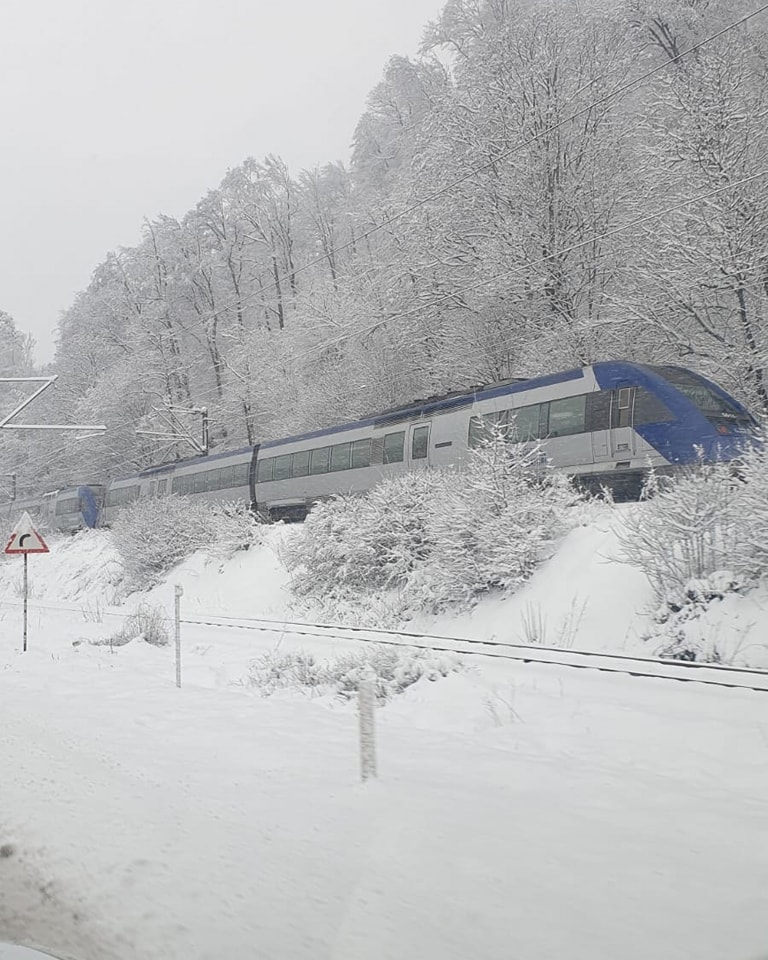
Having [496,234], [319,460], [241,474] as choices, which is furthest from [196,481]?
[496,234]

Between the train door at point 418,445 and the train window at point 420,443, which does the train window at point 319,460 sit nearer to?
the train door at point 418,445

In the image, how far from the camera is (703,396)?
48.8 feet

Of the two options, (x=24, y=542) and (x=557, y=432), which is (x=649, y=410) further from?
(x=24, y=542)

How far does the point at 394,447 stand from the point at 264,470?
21.8 ft

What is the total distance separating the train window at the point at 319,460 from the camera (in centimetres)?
2233

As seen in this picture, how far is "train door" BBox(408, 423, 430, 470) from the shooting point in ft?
62.5

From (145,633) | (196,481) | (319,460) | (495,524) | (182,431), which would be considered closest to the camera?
(495,524)

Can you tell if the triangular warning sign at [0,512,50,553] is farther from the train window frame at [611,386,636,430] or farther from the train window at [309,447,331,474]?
the train window frame at [611,386,636,430]

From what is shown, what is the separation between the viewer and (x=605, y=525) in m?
12.4

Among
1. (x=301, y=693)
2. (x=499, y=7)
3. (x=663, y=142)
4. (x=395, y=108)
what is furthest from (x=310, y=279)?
(x=301, y=693)

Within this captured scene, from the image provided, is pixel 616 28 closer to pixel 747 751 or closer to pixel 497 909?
pixel 747 751

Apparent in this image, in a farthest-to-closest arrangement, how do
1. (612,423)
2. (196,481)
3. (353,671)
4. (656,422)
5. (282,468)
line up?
(196,481) → (282,468) → (612,423) → (656,422) → (353,671)

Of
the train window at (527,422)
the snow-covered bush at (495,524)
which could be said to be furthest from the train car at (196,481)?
the snow-covered bush at (495,524)

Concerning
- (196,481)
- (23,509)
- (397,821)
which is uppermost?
(196,481)
